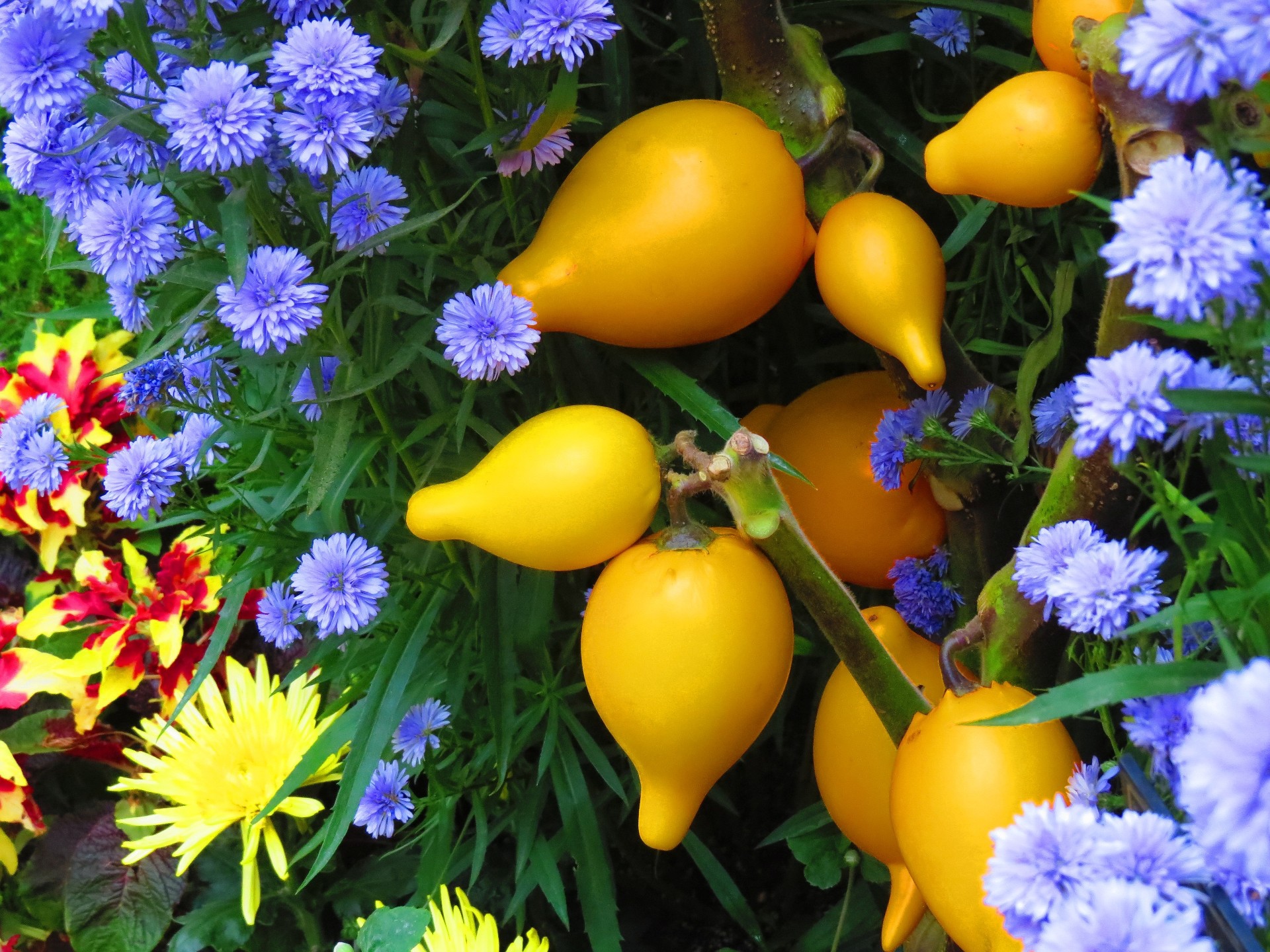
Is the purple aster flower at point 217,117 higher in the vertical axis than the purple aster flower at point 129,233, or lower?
higher

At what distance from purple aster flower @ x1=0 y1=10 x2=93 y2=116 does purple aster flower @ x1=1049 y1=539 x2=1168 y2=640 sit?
1.38 ft

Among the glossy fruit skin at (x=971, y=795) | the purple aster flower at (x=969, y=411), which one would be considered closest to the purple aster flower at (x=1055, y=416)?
the purple aster flower at (x=969, y=411)

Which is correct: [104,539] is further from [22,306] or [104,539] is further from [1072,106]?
[1072,106]

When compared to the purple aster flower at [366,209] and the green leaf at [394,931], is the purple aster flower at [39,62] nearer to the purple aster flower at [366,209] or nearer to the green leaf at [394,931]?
the purple aster flower at [366,209]

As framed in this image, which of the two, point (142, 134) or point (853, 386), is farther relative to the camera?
Answer: point (853, 386)

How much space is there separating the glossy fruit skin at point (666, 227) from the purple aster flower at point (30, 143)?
0.65ft

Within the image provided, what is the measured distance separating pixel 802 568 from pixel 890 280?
134 mm

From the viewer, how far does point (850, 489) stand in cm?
57

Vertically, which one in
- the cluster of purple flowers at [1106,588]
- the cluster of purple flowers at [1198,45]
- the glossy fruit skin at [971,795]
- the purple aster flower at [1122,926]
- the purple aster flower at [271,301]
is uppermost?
the cluster of purple flowers at [1198,45]

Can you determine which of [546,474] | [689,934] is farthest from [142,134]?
[689,934]

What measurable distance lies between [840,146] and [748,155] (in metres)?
0.07

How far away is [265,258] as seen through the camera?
44 centimetres

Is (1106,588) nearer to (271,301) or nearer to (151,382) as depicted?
(271,301)

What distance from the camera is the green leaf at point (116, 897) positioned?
79 centimetres
